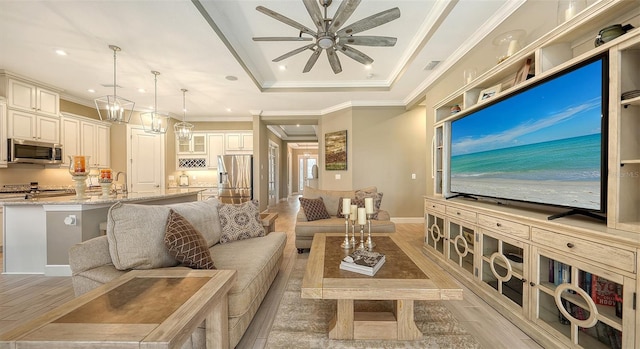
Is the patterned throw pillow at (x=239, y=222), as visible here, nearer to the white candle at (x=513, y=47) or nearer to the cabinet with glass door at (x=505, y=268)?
the cabinet with glass door at (x=505, y=268)

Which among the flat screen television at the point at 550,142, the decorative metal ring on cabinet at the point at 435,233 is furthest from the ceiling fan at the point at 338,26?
the decorative metal ring on cabinet at the point at 435,233

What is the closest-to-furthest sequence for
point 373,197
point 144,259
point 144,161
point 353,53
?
point 144,259 → point 353,53 → point 373,197 → point 144,161

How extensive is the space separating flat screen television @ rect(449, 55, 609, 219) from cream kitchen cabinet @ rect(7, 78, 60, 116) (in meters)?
6.61

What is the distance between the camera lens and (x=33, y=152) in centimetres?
398

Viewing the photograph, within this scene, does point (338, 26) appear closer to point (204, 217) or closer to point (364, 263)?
point (364, 263)

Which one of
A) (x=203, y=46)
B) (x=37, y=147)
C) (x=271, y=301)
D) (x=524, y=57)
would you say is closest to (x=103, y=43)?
(x=203, y=46)

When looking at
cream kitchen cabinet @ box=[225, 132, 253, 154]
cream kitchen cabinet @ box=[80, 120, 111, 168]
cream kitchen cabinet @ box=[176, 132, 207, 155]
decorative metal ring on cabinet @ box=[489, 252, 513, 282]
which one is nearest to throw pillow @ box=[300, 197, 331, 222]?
decorative metal ring on cabinet @ box=[489, 252, 513, 282]

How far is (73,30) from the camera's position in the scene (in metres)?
2.67

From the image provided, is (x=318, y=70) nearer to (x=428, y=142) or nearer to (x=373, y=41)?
(x=373, y=41)

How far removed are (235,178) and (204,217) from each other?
4104mm

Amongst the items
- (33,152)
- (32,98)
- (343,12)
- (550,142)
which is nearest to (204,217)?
(343,12)

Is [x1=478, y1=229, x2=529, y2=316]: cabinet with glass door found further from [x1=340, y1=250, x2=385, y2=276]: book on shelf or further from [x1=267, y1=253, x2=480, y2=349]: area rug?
[x1=340, y1=250, x2=385, y2=276]: book on shelf

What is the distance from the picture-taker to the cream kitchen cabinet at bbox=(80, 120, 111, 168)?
4984 mm

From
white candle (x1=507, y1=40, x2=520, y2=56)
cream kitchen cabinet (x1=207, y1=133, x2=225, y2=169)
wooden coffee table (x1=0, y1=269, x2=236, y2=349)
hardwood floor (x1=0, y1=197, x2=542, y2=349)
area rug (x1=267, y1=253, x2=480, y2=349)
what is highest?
white candle (x1=507, y1=40, x2=520, y2=56)
